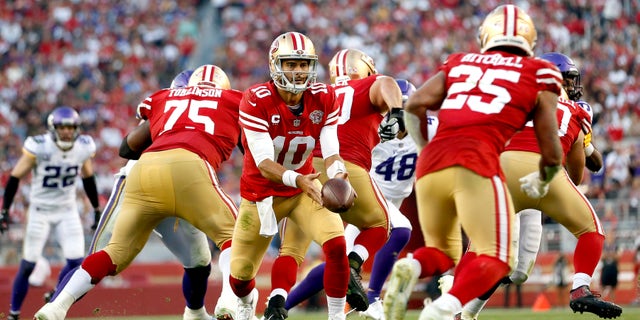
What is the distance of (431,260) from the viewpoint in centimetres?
595

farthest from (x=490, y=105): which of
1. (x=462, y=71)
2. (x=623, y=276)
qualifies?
(x=623, y=276)

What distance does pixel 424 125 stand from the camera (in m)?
6.12

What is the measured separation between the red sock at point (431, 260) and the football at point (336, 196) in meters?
0.61

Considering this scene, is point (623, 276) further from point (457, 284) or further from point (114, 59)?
point (114, 59)

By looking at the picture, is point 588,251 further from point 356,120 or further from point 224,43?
point 224,43

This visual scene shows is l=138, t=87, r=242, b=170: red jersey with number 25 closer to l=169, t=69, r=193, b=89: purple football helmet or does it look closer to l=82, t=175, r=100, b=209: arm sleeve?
l=169, t=69, r=193, b=89: purple football helmet

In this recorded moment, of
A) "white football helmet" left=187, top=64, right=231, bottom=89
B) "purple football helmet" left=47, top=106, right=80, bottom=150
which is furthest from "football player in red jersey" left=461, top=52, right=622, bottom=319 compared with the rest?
"purple football helmet" left=47, top=106, right=80, bottom=150

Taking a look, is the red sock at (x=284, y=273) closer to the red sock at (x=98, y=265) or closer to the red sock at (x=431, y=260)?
the red sock at (x=98, y=265)

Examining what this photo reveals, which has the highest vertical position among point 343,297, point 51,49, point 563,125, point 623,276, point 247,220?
point 51,49

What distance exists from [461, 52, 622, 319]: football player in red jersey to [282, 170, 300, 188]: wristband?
154cm

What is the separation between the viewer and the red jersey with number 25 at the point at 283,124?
6844 mm

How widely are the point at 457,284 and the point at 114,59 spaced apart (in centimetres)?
1869

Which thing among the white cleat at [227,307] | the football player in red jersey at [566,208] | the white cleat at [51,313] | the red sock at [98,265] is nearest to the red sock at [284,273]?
the white cleat at [227,307]

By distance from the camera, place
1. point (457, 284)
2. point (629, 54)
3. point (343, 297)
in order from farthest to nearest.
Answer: point (629, 54) → point (343, 297) → point (457, 284)
